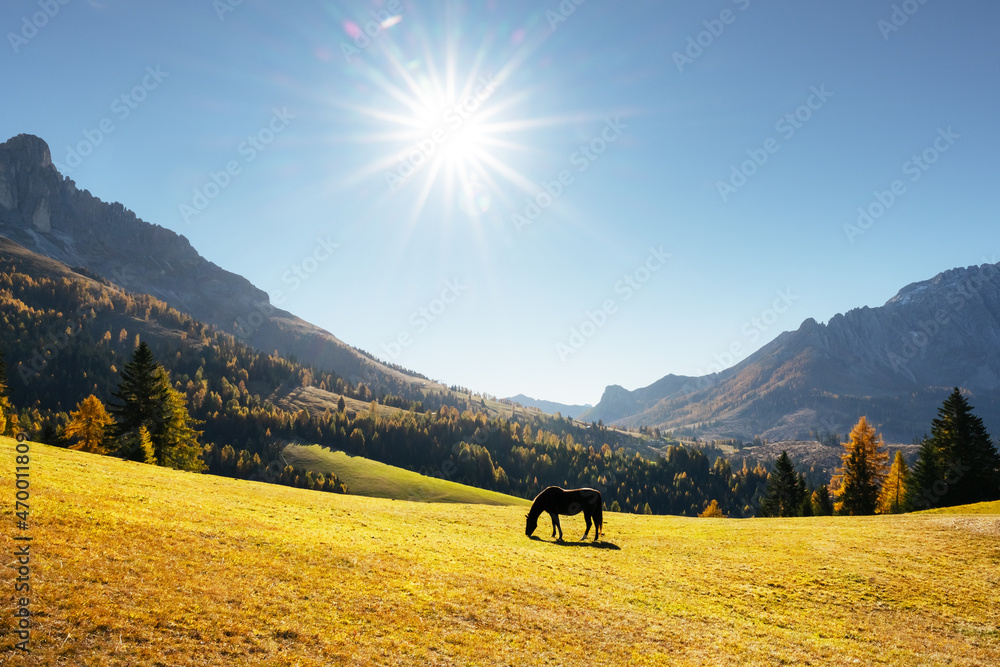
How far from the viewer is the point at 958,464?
74125mm

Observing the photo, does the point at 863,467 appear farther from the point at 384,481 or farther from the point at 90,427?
the point at 90,427

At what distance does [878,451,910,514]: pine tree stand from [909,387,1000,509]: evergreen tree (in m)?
6.86

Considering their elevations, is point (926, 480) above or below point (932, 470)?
below

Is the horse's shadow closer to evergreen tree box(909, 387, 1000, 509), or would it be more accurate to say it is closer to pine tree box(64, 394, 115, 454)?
pine tree box(64, 394, 115, 454)

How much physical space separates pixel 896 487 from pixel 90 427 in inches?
5299

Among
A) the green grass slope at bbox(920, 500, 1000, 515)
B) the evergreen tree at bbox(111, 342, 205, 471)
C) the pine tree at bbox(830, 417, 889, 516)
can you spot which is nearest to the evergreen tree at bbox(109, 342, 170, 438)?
the evergreen tree at bbox(111, 342, 205, 471)

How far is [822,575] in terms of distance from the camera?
2933cm

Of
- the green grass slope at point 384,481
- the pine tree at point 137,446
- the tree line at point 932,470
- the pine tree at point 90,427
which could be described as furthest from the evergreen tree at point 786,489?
the pine tree at point 90,427

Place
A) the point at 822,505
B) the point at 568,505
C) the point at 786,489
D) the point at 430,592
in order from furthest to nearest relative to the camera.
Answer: the point at 822,505 < the point at 786,489 < the point at 568,505 < the point at 430,592

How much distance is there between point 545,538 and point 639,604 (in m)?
15.4

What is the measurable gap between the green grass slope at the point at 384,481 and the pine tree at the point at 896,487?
79395mm

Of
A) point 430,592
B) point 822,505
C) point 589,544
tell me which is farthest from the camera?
point 822,505

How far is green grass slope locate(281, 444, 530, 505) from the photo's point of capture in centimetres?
11881

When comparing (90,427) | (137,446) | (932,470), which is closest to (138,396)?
(137,446)
